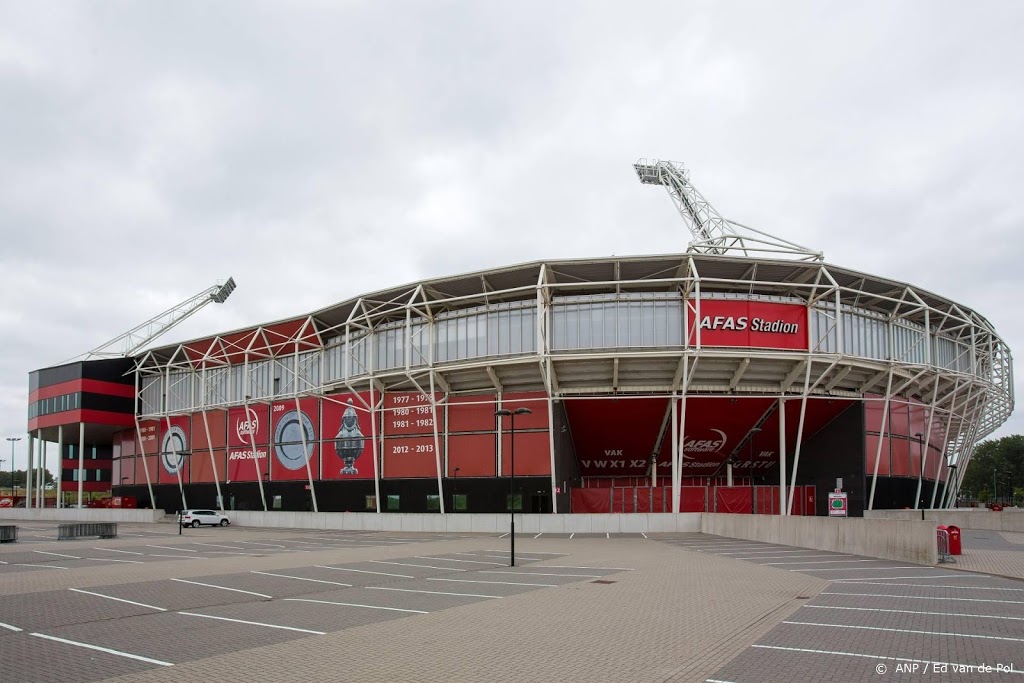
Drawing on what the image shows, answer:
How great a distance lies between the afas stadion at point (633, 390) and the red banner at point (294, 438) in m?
0.15

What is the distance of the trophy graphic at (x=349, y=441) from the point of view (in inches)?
2191

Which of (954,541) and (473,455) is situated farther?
(473,455)

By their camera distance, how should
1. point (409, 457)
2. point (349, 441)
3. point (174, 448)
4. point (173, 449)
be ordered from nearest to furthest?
1. point (409, 457)
2. point (349, 441)
3. point (174, 448)
4. point (173, 449)

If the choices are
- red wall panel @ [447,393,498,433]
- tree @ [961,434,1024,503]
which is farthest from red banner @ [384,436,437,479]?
tree @ [961,434,1024,503]

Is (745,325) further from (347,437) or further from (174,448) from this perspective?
(174,448)

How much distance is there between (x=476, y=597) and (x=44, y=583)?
36.2 feet

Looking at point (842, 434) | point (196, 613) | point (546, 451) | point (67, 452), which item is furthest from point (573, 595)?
point (67, 452)

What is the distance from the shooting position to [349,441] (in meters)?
56.1

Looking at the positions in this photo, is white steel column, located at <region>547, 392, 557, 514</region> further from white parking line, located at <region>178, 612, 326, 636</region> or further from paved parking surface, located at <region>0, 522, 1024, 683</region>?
white parking line, located at <region>178, 612, 326, 636</region>

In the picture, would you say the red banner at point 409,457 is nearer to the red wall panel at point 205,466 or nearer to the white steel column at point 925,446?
the red wall panel at point 205,466

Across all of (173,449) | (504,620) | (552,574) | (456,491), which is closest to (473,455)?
(456,491)

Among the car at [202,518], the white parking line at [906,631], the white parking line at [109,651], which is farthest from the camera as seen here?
the car at [202,518]

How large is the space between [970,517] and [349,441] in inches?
1534

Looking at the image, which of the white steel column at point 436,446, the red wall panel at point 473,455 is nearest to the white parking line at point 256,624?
the white steel column at point 436,446
